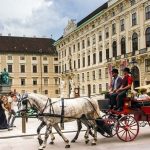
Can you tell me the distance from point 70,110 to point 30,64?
75.1 m

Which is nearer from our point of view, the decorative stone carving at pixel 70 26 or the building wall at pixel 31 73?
the decorative stone carving at pixel 70 26

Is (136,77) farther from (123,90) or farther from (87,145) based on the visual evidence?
(87,145)

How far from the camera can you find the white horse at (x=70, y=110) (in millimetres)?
10664

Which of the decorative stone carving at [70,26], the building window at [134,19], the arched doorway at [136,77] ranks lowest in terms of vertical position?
the arched doorway at [136,77]

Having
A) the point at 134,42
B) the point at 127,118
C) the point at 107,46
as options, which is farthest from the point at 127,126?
the point at 107,46

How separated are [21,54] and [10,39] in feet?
18.9

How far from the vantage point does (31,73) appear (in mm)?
85375

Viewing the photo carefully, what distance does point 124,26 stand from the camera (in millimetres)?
50281

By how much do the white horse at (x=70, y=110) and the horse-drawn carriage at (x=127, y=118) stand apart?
544mm

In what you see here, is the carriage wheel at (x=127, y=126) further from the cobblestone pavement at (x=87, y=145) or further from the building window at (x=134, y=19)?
the building window at (x=134, y=19)

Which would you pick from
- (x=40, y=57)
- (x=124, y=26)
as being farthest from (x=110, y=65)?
(x=40, y=57)

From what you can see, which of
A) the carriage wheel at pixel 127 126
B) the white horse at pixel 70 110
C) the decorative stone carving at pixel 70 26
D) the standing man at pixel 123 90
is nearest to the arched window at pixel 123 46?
the decorative stone carving at pixel 70 26

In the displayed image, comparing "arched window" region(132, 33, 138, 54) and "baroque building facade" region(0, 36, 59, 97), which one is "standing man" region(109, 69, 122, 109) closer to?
"arched window" region(132, 33, 138, 54)

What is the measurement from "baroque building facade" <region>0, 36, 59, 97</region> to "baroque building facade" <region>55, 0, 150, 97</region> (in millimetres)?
10213
